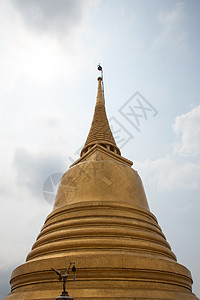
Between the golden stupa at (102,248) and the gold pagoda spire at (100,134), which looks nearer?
the golden stupa at (102,248)

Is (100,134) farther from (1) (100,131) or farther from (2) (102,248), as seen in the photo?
(2) (102,248)

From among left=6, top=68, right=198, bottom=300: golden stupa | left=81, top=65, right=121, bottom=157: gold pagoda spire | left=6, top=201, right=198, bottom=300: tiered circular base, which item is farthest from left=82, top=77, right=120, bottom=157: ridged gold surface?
left=6, top=201, right=198, bottom=300: tiered circular base

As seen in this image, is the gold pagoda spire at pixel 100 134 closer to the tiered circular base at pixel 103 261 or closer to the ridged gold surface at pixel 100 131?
the ridged gold surface at pixel 100 131

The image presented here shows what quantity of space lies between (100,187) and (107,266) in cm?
366

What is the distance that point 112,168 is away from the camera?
10.4 m

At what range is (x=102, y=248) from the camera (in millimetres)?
6934

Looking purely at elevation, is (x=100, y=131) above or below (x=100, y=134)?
above

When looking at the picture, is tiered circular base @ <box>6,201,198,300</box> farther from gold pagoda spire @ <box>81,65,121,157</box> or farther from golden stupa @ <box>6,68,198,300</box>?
gold pagoda spire @ <box>81,65,121,157</box>

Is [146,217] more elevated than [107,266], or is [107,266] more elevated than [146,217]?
[146,217]

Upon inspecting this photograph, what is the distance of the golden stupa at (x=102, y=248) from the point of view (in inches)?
237

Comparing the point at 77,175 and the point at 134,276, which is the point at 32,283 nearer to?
the point at 134,276

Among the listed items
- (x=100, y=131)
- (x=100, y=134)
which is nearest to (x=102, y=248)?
(x=100, y=134)

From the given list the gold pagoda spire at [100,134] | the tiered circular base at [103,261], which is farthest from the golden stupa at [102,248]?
the gold pagoda spire at [100,134]

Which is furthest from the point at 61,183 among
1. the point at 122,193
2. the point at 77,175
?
the point at 122,193
